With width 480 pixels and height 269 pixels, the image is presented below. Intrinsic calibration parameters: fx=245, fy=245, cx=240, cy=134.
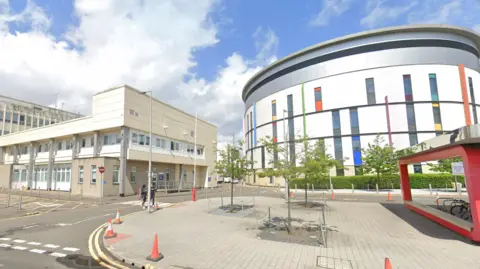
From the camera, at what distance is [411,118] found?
38750 mm

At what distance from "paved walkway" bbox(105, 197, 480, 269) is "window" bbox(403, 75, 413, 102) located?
33.1 meters

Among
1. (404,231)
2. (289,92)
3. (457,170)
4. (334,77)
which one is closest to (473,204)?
(404,231)

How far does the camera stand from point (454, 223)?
32.7 ft

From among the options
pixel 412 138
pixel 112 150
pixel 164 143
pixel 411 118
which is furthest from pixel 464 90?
pixel 112 150

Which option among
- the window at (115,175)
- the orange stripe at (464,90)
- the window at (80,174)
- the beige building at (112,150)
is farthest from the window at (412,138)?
the window at (80,174)

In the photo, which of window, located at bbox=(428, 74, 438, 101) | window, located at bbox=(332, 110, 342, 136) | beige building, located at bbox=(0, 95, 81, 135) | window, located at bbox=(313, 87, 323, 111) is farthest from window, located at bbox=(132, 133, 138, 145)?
window, located at bbox=(428, 74, 438, 101)

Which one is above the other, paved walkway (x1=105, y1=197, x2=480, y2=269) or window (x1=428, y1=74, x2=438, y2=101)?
window (x1=428, y1=74, x2=438, y2=101)

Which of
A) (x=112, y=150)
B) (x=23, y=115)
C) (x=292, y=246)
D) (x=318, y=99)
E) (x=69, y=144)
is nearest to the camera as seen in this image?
(x=292, y=246)

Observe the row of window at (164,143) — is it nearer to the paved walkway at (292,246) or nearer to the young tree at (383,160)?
the paved walkway at (292,246)

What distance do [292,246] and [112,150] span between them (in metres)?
26.3

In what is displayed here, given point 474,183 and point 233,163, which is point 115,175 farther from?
point 474,183

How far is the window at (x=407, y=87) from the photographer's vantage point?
3900cm

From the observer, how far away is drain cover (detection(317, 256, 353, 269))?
6630 millimetres

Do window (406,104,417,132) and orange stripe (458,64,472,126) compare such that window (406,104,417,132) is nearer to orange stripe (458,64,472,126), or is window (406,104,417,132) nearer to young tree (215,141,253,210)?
orange stripe (458,64,472,126)
